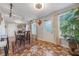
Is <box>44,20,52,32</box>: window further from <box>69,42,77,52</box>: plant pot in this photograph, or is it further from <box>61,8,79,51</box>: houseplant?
<box>69,42,77,52</box>: plant pot

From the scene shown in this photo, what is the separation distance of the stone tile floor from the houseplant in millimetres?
164

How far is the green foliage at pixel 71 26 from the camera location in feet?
6.70

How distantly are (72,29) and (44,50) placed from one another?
0.54 meters

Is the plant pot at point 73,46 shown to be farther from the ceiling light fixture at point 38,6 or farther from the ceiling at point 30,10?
the ceiling light fixture at point 38,6

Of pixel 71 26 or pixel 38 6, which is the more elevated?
pixel 38 6

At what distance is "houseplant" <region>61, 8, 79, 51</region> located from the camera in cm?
204

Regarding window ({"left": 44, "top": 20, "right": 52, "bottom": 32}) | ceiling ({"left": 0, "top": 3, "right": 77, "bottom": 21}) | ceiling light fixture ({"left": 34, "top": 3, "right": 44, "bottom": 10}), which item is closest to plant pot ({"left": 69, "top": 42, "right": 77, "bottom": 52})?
window ({"left": 44, "top": 20, "right": 52, "bottom": 32})

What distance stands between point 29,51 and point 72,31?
0.73 m

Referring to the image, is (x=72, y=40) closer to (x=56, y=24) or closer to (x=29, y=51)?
(x=56, y=24)

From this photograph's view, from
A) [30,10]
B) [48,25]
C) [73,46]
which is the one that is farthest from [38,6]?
[73,46]

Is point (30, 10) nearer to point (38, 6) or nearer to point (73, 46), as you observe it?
point (38, 6)

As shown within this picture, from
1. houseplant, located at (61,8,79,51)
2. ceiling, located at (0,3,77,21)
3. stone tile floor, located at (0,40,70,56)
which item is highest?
ceiling, located at (0,3,77,21)

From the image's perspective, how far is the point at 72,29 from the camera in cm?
205

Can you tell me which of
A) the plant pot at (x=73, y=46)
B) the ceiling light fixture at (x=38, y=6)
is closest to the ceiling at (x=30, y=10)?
the ceiling light fixture at (x=38, y=6)
